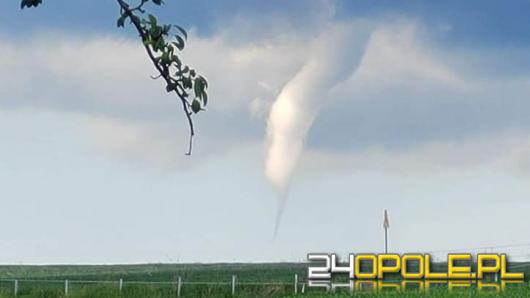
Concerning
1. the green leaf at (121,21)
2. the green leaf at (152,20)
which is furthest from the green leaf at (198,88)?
the green leaf at (121,21)

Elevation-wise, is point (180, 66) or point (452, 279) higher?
point (452, 279)

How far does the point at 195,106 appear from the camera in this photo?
4.83 metres

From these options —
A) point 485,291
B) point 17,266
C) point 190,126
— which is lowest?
point 190,126

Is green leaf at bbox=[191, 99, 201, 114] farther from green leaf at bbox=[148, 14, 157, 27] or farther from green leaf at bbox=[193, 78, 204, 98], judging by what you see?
green leaf at bbox=[148, 14, 157, 27]

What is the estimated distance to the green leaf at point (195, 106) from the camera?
4797mm

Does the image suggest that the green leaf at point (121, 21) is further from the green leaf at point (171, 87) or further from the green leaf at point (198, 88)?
the green leaf at point (198, 88)

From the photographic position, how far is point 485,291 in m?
33.6

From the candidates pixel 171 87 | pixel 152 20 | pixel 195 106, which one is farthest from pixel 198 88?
pixel 152 20

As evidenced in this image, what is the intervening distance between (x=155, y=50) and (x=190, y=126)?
42cm

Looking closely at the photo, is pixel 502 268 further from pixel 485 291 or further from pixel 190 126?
pixel 190 126

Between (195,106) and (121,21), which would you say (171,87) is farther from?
(121,21)

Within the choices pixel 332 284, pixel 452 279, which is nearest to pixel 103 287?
pixel 332 284

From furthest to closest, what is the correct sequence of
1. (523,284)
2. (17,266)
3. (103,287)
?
(17,266) → (103,287) → (523,284)

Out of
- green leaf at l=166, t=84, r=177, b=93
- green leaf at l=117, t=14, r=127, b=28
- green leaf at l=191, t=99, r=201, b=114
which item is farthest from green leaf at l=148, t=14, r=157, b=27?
green leaf at l=191, t=99, r=201, b=114
